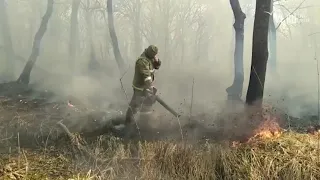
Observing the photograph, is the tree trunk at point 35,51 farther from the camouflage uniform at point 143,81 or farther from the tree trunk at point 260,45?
the tree trunk at point 260,45

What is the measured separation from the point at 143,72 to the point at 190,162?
7.49 feet

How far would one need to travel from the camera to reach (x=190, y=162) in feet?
17.9

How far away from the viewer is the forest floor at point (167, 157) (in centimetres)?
519

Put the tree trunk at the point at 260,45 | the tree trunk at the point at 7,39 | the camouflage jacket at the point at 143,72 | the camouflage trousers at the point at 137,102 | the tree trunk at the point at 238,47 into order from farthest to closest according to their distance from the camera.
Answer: the tree trunk at the point at 7,39 < the tree trunk at the point at 238,47 < the tree trunk at the point at 260,45 < the camouflage trousers at the point at 137,102 < the camouflage jacket at the point at 143,72

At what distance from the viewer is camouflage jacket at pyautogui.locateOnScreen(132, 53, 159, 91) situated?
23.6ft

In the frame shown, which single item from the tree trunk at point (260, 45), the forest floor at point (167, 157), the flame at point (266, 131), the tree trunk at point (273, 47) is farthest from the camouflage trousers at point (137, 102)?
the tree trunk at point (273, 47)

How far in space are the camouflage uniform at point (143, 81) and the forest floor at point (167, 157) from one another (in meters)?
0.79

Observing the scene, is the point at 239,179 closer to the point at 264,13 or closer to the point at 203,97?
the point at 264,13

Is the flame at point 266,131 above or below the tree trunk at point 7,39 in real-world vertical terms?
below

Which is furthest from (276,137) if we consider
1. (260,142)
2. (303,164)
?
(303,164)

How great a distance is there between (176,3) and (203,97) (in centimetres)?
2181

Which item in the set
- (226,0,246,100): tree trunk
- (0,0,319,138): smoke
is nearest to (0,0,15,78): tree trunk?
(0,0,319,138): smoke

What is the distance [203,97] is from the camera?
12875 mm

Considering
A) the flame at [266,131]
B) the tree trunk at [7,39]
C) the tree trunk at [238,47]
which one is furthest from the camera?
the tree trunk at [7,39]
